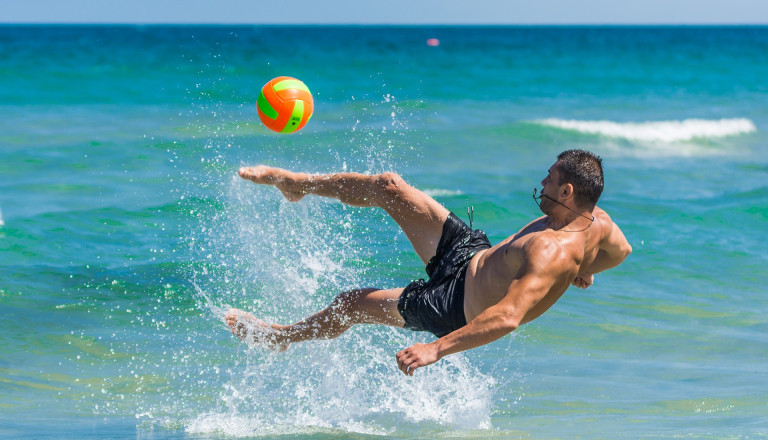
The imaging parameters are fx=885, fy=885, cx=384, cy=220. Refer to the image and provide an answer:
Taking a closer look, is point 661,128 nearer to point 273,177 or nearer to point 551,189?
point 273,177

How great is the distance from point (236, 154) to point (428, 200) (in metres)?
9.95

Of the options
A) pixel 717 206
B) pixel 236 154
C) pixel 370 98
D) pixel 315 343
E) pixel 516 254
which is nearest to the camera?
pixel 516 254

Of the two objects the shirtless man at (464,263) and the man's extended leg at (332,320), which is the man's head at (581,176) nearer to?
the shirtless man at (464,263)

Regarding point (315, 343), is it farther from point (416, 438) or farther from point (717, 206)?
point (717, 206)

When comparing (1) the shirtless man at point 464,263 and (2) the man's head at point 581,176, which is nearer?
(1) the shirtless man at point 464,263

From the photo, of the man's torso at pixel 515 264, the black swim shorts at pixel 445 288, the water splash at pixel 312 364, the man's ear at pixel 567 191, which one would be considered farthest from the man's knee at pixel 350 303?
the man's ear at pixel 567 191

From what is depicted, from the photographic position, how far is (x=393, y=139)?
52.9 ft

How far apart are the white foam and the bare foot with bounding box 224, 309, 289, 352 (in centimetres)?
1769

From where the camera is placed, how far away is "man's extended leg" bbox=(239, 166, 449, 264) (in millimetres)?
5734

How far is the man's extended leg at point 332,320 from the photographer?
5769 mm

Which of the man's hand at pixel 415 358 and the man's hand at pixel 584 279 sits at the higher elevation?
the man's hand at pixel 584 279

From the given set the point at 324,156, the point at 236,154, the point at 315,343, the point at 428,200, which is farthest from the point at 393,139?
the point at 428,200

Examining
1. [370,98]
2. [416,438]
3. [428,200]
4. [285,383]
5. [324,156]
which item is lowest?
[416,438]

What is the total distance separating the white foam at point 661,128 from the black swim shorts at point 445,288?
58.0 ft
